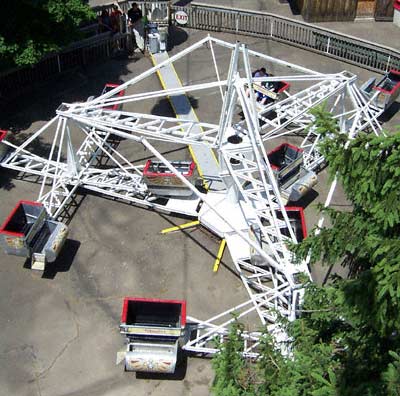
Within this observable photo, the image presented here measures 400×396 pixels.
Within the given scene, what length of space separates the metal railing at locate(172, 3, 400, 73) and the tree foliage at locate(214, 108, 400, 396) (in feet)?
64.3

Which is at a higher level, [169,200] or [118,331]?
[169,200]

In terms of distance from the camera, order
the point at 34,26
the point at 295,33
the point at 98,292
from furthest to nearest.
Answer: the point at 295,33 → the point at 34,26 → the point at 98,292

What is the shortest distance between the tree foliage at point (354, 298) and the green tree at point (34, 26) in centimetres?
1670

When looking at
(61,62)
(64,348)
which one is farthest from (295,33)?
(64,348)

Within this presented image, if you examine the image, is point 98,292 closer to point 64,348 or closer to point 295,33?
point 64,348

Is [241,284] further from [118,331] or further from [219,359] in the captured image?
[219,359]

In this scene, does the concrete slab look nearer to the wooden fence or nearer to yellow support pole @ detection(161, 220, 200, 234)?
yellow support pole @ detection(161, 220, 200, 234)

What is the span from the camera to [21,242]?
19.2 metres

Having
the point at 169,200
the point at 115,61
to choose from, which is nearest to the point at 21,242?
the point at 169,200

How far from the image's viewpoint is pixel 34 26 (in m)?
25.8

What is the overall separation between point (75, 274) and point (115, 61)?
14289 mm

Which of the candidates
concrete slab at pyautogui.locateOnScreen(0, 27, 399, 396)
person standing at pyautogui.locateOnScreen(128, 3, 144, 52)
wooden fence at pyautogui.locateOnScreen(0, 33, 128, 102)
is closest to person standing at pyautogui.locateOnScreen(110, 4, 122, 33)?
wooden fence at pyautogui.locateOnScreen(0, 33, 128, 102)

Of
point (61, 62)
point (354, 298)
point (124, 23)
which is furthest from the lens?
point (124, 23)

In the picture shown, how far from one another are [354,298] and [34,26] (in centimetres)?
1949
